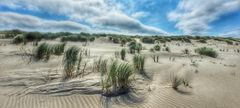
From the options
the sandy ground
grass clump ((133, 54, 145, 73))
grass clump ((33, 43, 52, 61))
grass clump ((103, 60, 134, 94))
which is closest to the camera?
the sandy ground

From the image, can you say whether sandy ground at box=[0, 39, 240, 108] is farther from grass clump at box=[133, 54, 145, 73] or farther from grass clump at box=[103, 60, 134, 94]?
grass clump at box=[133, 54, 145, 73]

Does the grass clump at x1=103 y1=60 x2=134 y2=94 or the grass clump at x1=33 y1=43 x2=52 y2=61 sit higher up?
the grass clump at x1=33 y1=43 x2=52 y2=61

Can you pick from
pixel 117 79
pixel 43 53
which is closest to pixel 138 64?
pixel 117 79

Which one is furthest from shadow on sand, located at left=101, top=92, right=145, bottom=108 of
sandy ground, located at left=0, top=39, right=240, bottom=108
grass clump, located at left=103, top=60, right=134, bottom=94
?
grass clump, located at left=103, top=60, right=134, bottom=94

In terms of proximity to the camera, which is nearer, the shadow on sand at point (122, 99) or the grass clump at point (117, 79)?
the shadow on sand at point (122, 99)

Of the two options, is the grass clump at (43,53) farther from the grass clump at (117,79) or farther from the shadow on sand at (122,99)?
the shadow on sand at (122,99)

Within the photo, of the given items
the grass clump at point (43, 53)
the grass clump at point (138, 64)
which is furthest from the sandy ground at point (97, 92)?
the grass clump at point (43, 53)

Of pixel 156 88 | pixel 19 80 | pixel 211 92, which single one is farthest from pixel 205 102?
pixel 19 80

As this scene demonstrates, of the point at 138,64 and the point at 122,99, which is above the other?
the point at 138,64

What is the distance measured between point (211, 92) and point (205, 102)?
0.92 m

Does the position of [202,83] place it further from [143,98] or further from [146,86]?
[143,98]

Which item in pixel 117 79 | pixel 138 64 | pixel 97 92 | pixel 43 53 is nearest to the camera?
pixel 97 92

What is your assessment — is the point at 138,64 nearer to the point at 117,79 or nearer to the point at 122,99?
the point at 117,79

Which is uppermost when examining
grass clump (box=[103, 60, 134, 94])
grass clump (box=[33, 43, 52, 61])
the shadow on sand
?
grass clump (box=[33, 43, 52, 61])
